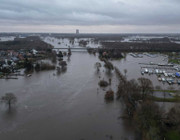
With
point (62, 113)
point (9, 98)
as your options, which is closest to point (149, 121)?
point (62, 113)

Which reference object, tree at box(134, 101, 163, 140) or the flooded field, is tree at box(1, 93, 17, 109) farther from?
tree at box(134, 101, 163, 140)

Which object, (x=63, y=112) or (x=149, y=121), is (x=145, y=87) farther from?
(x=63, y=112)

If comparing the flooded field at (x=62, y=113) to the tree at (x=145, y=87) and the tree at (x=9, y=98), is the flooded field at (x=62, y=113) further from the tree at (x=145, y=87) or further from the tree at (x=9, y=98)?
the tree at (x=145, y=87)

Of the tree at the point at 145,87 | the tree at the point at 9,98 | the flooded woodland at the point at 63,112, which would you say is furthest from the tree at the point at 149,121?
the tree at the point at 9,98

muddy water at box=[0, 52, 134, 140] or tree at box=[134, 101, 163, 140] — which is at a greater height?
tree at box=[134, 101, 163, 140]

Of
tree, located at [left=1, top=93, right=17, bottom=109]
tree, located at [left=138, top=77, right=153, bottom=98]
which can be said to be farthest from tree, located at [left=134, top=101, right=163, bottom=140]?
tree, located at [left=1, top=93, right=17, bottom=109]

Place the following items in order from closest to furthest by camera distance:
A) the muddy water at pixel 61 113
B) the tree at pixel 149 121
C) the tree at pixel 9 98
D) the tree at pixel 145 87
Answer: the tree at pixel 149 121
the muddy water at pixel 61 113
the tree at pixel 9 98
the tree at pixel 145 87

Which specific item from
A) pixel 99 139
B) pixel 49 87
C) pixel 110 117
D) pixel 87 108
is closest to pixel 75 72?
pixel 49 87

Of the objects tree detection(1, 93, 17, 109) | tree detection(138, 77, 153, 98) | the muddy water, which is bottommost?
the muddy water

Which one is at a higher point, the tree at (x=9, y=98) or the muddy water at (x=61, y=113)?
the tree at (x=9, y=98)
